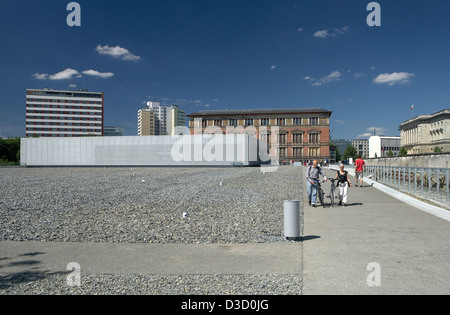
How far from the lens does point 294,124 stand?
4040 inches

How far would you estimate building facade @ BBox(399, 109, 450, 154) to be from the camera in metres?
97.5

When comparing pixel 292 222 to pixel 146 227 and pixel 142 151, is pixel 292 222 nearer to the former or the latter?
pixel 146 227

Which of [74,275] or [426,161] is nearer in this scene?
[74,275]

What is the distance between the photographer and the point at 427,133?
108250 mm

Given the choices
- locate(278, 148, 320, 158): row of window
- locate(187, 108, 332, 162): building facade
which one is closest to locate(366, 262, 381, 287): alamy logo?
locate(187, 108, 332, 162): building facade

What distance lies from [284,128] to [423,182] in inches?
Answer: 3502

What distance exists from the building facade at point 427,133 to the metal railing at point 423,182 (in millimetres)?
88165

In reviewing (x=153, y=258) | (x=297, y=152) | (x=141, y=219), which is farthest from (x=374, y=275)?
(x=297, y=152)

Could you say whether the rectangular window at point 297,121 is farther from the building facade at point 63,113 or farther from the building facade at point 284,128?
the building facade at point 63,113

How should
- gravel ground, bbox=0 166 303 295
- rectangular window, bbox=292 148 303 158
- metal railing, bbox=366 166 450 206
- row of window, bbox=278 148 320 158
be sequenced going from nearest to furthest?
gravel ground, bbox=0 166 303 295 < metal railing, bbox=366 166 450 206 < row of window, bbox=278 148 320 158 < rectangular window, bbox=292 148 303 158

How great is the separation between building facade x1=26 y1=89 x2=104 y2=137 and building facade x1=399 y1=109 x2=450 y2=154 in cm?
14020

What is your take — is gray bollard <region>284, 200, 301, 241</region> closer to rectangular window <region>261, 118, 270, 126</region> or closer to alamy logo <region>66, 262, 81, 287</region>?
alamy logo <region>66, 262, 81, 287</region>
